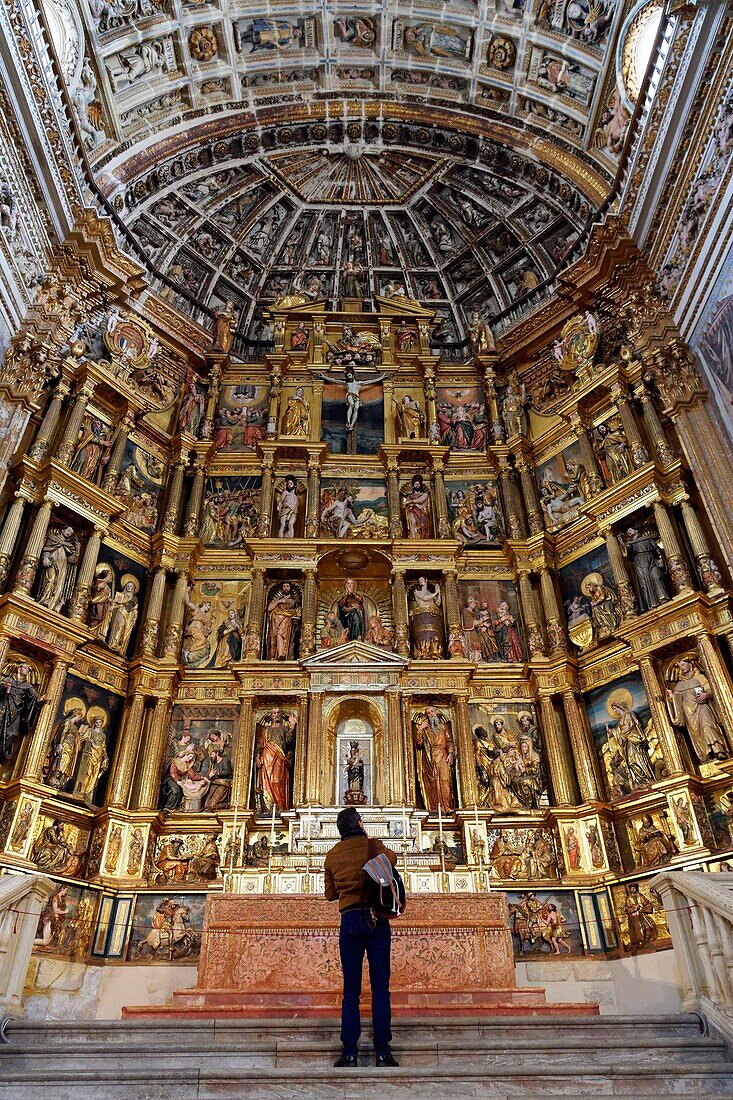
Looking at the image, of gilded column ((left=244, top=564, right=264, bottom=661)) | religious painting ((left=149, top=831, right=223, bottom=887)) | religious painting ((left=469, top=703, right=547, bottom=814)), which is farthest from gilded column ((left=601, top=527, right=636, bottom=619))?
religious painting ((left=149, top=831, right=223, bottom=887))

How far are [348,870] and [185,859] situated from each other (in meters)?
7.00

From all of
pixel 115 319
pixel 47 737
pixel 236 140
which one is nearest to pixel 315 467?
pixel 115 319

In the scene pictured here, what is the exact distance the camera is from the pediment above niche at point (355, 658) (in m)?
12.8

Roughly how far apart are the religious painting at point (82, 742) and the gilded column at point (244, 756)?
1936 mm

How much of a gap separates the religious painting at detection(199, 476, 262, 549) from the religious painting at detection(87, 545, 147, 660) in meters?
1.80

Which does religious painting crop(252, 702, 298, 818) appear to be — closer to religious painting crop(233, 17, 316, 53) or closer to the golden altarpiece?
the golden altarpiece

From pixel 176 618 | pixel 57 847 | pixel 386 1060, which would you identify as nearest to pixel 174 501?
pixel 176 618

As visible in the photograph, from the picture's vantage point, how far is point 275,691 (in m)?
12.8

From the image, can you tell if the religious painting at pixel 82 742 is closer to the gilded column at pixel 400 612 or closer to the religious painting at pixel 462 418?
the gilded column at pixel 400 612

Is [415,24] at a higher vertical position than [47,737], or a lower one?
higher

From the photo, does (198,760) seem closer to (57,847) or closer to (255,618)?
(57,847)

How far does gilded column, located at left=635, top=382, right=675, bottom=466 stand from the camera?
12744 mm

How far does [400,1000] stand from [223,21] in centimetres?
1858

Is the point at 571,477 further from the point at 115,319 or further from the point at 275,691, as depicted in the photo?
the point at 115,319
